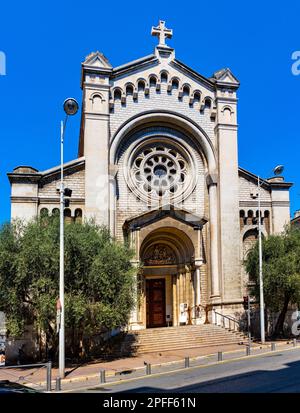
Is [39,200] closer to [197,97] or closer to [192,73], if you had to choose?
[197,97]

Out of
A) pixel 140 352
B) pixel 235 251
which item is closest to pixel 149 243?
pixel 235 251

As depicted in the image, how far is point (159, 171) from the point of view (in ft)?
104

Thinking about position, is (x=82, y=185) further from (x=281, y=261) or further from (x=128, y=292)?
(x=281, y=261)

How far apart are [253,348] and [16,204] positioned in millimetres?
14826

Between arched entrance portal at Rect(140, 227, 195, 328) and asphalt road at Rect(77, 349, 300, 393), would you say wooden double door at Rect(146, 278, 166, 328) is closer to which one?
arched entrance portal at Rect(140, 227, 195, 328)

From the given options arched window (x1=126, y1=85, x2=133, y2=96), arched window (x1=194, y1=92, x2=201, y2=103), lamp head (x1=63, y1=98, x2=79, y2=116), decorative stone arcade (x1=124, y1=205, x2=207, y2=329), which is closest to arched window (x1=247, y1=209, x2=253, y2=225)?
decorative stone arcade (x1=124, y1=205, x2=207, y2=329)

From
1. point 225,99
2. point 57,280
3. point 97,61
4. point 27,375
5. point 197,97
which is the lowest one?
point 27,375

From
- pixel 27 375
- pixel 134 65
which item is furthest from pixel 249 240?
pixel 27 375

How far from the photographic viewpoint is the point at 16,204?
27172 millimetres

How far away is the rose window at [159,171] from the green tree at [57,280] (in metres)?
8.35

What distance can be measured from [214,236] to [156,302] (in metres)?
5.80

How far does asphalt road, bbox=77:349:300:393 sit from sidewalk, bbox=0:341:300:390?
59.8 inches

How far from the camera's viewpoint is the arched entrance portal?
30.5 meters
